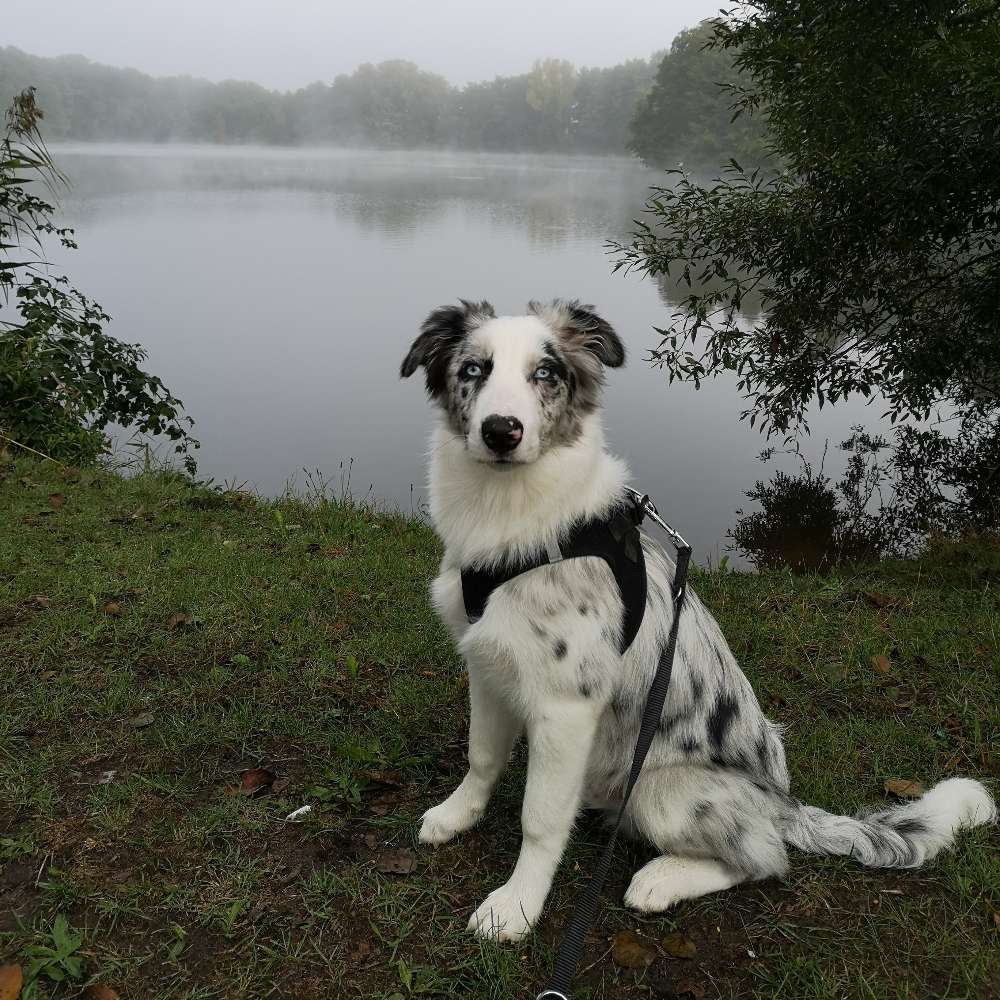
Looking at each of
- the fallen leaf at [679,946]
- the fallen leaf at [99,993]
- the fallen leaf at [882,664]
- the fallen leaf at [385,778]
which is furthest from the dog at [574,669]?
the fallen leaf at [882,664]

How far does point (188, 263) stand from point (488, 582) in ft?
65.3

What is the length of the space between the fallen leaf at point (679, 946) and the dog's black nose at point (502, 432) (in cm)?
180

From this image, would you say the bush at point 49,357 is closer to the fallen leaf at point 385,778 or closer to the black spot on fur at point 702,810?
the fallen leaf at point 385,778

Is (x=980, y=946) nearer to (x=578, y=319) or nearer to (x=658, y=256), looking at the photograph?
(x=578, y=319)

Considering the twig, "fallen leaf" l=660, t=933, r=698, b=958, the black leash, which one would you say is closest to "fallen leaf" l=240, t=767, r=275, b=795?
the black leash

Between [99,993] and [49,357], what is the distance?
795 centimetres

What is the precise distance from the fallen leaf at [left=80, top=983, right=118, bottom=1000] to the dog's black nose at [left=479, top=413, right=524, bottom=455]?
6.96ft

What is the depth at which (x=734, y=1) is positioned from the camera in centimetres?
835

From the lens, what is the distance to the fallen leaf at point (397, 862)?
306cm

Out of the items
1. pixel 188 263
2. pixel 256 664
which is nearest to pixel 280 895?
pixel 256 664

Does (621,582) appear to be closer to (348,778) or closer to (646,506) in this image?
(646,506)

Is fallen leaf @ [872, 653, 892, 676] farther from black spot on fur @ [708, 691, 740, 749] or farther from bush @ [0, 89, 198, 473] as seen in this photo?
bush @ [0, 89, 198, 473]

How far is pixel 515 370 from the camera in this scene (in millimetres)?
2748

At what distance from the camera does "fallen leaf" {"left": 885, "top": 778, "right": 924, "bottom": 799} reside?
3.49 metres
